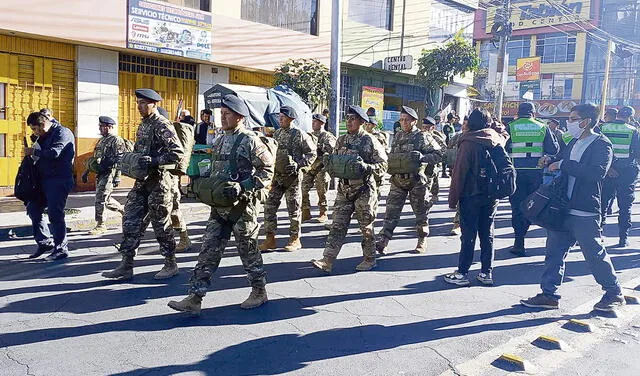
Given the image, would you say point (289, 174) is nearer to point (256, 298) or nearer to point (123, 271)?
point (123, 271)

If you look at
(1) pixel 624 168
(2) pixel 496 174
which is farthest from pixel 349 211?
(1) pixel 624 168

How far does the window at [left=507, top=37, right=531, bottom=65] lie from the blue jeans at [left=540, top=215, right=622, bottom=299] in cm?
4143

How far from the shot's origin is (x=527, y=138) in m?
7.47

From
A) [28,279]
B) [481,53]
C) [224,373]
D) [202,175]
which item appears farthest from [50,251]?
[481,53]

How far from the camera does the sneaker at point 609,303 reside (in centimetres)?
509

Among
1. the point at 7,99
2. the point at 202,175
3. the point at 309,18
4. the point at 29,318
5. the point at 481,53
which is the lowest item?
the point at 29,318

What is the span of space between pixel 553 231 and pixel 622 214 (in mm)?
3590

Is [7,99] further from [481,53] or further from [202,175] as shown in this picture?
[481,53]

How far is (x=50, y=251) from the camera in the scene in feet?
22.6

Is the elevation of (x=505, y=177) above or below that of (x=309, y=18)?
below

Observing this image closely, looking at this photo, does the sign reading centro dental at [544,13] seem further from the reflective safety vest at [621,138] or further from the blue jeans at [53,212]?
the blue jeans at [53,212]

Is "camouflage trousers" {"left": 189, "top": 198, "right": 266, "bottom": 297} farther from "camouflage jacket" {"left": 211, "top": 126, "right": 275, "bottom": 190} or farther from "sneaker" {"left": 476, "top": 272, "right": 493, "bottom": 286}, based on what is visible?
"sneaker" {"left": 476, "top": 272, "right": 493, "bottom": 286}

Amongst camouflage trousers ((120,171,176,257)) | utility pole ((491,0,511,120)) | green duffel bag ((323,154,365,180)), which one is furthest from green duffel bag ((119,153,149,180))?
utility pole ((491,0,511,120))

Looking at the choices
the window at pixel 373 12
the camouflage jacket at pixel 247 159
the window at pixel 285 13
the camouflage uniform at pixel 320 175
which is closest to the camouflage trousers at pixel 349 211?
the camouflage jacket at pixel 247 159
